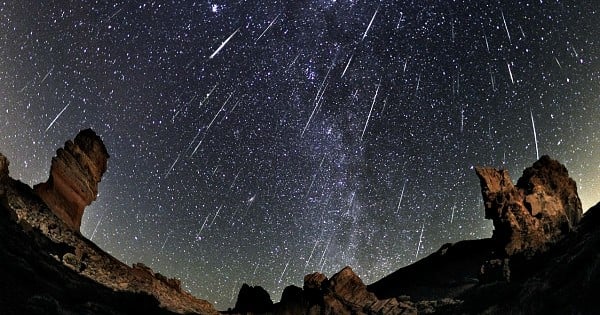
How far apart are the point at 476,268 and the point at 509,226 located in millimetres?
10034

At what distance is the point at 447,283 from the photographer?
136ft

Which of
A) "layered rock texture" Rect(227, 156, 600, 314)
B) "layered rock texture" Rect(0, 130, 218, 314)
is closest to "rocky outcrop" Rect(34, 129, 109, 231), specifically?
"layered rock texture" Rect(0, 130, 218, 314)

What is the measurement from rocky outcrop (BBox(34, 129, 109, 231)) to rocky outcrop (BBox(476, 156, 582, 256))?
3166cm

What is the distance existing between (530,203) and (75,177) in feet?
116

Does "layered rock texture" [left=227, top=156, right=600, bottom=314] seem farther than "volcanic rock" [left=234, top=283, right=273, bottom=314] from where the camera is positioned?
No

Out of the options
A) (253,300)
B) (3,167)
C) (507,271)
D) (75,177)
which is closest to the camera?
(3,167)

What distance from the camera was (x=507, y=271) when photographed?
21.9 meters

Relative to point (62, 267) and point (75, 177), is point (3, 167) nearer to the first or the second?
point (62, 267)

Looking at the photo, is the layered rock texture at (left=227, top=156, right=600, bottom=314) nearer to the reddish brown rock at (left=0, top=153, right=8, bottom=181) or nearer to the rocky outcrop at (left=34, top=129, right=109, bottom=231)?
the rocky outcrop at (left=34, top=129, right=109, bottom=231)

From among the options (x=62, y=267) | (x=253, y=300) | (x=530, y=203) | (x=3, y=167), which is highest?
(x=530, y=203)

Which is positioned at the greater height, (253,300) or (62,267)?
(253,300)

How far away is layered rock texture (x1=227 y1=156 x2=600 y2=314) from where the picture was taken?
14227mm

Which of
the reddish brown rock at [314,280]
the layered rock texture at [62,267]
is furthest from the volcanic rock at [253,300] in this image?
the layered rock texture at [62,267]

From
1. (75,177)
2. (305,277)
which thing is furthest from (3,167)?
(305,277)
